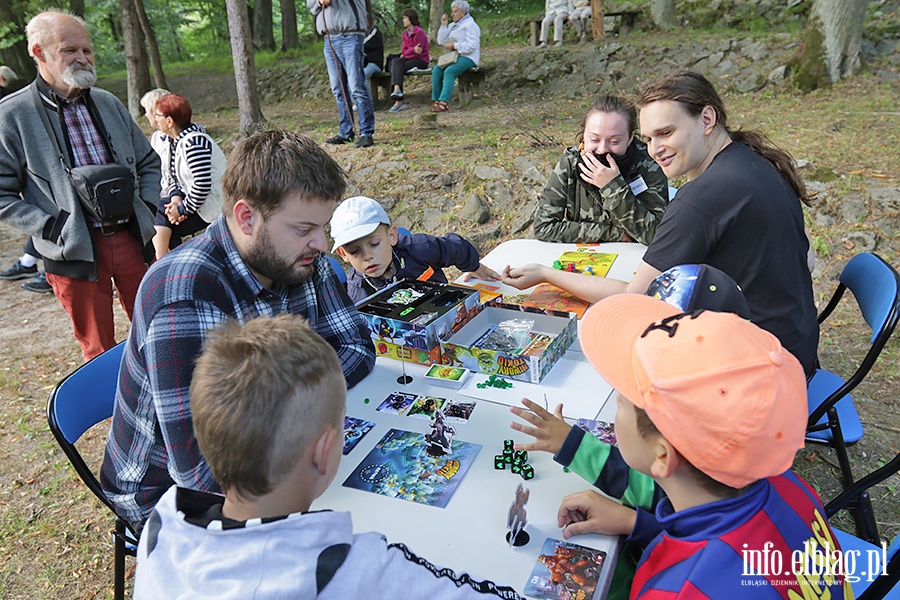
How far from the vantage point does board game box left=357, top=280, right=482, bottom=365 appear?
212cm

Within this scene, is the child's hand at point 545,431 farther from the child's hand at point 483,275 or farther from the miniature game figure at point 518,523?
the child's hand at point 483,275

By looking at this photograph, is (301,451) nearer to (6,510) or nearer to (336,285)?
(336,285)

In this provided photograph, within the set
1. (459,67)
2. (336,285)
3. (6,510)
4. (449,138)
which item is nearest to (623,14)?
(459,67)

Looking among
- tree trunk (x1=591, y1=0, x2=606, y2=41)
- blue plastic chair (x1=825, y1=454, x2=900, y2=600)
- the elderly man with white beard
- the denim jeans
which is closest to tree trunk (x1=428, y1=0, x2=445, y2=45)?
tree trunk (x1=591, y1=0, x2=606, y2=41)

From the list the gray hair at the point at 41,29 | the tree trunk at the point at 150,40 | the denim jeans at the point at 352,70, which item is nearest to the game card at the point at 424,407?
the gray hair at the point at 41,29

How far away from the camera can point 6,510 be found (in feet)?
9.84

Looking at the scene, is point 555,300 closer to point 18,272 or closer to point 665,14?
point 18,272

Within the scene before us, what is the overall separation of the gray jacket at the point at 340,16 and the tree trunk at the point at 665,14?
585 cm

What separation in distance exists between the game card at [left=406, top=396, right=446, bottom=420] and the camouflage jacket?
1737 millimetres

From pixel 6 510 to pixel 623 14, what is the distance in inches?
Result: 428

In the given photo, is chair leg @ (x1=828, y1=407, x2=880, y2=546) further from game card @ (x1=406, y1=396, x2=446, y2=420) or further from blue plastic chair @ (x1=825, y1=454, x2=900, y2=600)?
game card @ (x1=406, y1=396, x2=446, y2=420)

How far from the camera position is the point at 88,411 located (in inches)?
79.1

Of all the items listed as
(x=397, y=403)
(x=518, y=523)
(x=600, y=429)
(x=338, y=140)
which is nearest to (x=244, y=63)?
(x=338, y=140)

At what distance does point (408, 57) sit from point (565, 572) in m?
8.67
